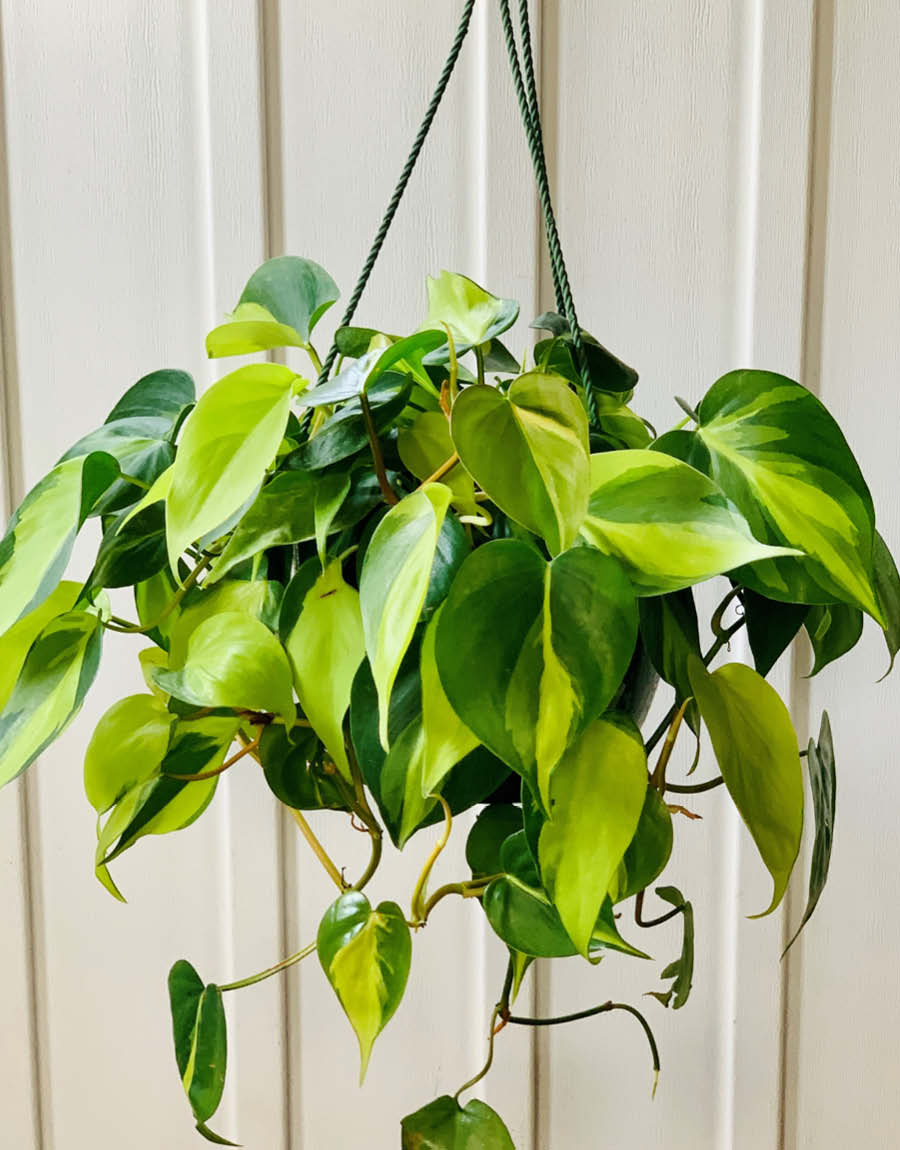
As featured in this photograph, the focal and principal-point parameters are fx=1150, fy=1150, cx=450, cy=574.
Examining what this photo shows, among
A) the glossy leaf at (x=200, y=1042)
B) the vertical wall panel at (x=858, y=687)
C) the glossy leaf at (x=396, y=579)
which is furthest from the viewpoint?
the vertical wall panel at (x=858, y=687)

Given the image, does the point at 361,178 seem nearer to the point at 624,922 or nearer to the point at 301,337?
the point at 301,337

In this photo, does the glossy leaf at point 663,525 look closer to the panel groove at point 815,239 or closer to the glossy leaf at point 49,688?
the glossy leaf at point 49,688

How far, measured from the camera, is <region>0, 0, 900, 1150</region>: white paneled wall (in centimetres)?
88

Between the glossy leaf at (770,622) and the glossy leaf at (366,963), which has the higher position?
the glossy leaf at (770,622)

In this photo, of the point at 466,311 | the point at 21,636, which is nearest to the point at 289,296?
the point at 466,311

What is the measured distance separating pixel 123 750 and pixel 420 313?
0.50 meters

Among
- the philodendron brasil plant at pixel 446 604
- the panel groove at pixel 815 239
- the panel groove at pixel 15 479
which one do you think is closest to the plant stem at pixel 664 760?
the philodendron brasil plant at pixel 446 604

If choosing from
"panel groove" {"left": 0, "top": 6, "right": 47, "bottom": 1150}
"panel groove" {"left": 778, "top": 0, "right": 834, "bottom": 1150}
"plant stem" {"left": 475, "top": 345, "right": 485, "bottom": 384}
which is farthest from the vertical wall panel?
"panel groove" {"left": 0, "top": 6, "right": 47, "bottom": 1150}

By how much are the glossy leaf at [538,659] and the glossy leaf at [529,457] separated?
2 cm

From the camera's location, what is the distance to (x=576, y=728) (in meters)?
0.38

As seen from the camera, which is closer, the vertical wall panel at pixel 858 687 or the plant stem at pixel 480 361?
the plant stem at pixel 480 361

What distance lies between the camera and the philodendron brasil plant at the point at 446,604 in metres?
0.39

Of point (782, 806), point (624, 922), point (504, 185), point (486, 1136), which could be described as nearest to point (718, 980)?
point (624, 922)

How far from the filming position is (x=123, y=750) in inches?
21.2
